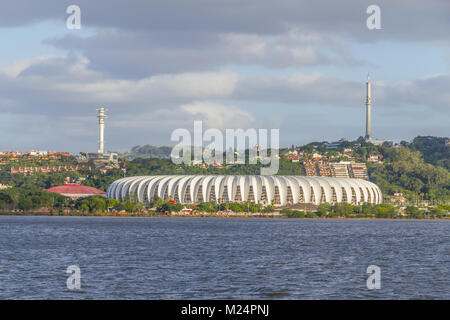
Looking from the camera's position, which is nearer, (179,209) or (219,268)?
(219,268)

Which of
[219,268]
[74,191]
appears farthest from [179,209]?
[219,268]

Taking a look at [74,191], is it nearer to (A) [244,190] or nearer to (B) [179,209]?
(B) [179,209]
